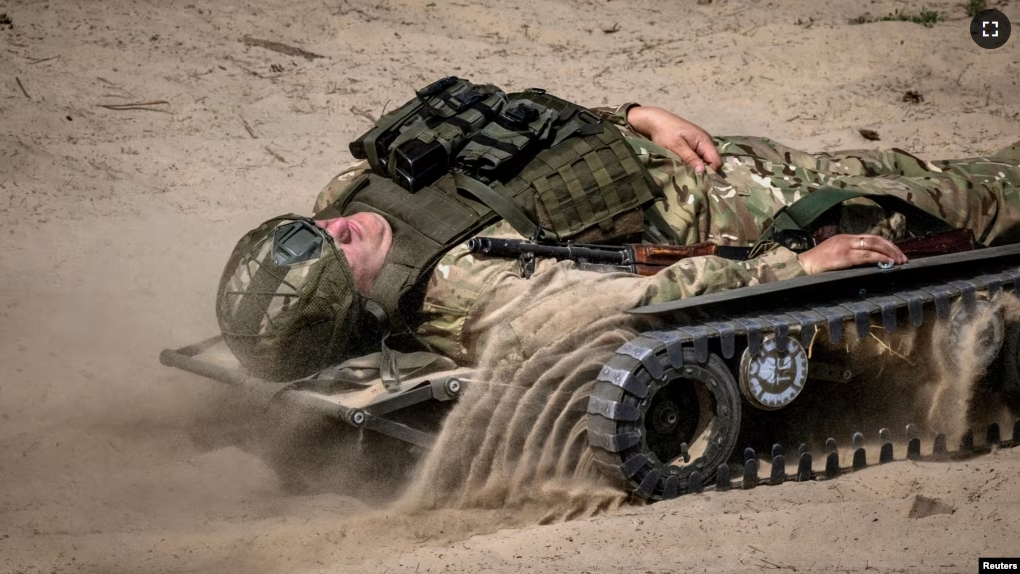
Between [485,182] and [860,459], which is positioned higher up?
[485,182]

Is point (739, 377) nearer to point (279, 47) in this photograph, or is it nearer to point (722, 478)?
point (722, 478)

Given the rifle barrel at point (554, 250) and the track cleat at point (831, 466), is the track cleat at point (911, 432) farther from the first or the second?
the rifle barrel at point (554, 250)

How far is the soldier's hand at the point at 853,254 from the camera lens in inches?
230

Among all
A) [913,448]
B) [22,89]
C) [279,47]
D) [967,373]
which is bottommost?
[913,448]

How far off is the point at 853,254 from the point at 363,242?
2154 millimetres

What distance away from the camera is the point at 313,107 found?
985 cm

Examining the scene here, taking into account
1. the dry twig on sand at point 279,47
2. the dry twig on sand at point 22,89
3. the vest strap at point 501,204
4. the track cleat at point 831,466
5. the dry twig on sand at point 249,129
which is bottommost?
the track cleat at point 831,466

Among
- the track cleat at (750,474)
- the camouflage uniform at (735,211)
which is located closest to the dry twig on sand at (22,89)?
the camouflage uniform at (735,211)

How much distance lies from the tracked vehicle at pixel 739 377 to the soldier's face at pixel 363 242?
14.9 inches

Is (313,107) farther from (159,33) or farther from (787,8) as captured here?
(787,8)

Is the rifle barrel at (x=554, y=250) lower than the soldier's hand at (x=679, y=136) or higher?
lower

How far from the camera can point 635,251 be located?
20.0 ft

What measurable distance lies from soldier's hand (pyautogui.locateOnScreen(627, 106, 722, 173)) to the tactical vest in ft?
1.78

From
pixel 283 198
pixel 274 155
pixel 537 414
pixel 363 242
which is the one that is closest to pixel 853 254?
pixel 537 414
